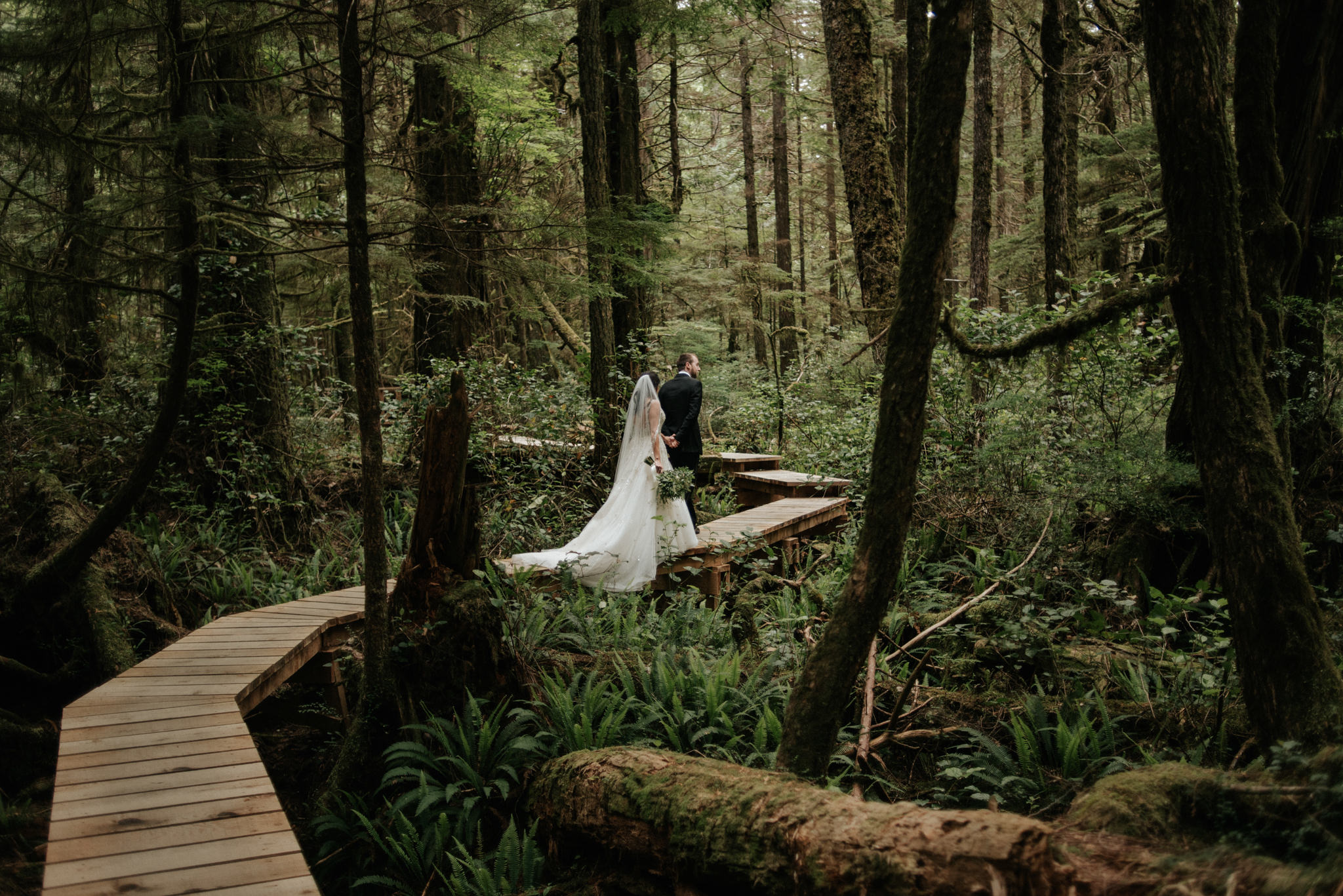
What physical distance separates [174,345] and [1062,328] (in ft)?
23.9

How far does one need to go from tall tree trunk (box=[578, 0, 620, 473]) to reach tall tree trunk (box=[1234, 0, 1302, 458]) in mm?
6798

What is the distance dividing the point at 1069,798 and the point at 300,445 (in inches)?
386

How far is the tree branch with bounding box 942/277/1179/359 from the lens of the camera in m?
4.65

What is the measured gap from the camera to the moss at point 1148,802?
104 inches

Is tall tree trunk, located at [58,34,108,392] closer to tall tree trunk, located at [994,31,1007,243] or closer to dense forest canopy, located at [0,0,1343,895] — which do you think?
dense forest canopy, located at [0,0,1343,895]

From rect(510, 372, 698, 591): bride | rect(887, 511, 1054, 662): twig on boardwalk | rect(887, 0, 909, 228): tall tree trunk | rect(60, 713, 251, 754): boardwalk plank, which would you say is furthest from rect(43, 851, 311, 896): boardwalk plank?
rect(887, 0, 909, 228): tall tree trunk

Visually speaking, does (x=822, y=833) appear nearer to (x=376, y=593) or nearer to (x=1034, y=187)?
(x=376, y=593)

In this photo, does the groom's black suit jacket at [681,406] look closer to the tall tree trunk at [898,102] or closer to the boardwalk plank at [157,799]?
the tall tree trunk at [898,102]

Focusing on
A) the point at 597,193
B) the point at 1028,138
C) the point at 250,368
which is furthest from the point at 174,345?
the point at 1028,138

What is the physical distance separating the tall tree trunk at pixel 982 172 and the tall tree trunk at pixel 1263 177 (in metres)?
7.15

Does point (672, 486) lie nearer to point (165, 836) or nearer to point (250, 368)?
point (165, 836)

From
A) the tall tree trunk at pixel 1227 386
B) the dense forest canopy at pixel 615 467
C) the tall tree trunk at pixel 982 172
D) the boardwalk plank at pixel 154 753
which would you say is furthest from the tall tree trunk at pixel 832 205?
the boardwalk plank at pixel 154 753

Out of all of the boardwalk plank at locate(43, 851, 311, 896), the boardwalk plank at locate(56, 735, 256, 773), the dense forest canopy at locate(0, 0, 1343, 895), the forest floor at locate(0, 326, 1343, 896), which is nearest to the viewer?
the boardwalk plank at locate(43, 851, 311, 896)

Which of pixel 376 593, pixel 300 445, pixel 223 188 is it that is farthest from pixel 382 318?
pixel 376 593
